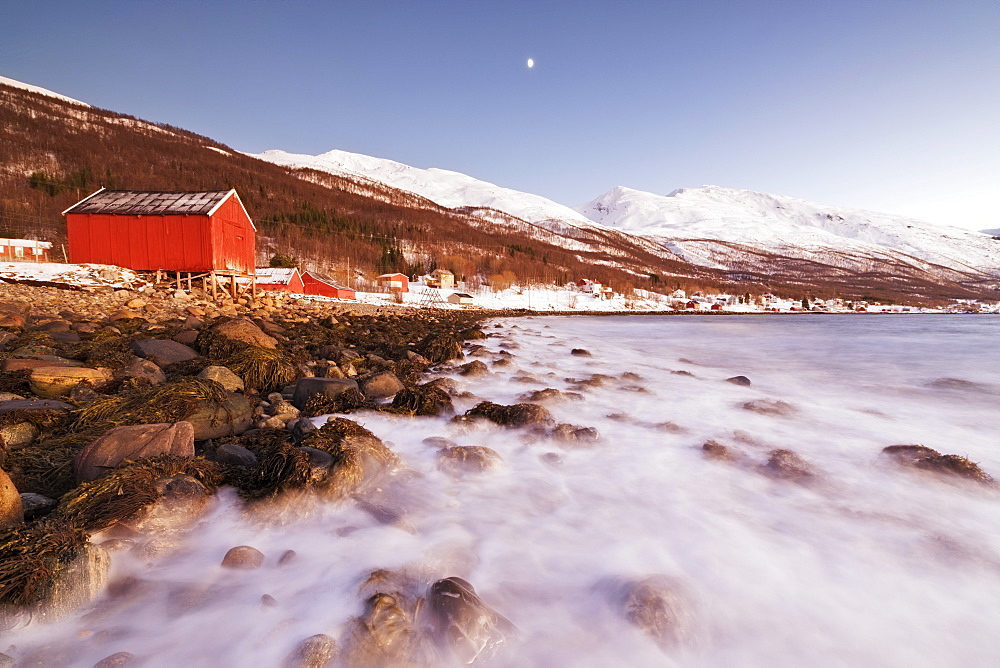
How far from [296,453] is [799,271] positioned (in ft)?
567

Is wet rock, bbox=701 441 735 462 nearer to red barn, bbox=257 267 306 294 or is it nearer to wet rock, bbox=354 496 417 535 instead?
wet rock, bbox=354 496 417 535

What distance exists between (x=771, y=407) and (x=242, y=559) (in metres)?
7.17

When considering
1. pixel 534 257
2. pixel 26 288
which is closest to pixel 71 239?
pixel 26 288

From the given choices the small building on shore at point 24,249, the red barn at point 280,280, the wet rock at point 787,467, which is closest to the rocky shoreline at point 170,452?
the wet rock at point 787,467

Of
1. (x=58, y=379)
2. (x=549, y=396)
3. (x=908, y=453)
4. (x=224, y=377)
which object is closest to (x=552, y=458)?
(x=549, y=396)

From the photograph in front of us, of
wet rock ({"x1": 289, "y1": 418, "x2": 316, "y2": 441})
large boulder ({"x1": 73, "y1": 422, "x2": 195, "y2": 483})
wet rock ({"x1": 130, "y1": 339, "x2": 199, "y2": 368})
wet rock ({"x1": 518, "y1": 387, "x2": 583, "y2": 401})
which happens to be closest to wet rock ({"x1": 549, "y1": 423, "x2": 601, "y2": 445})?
wet rock ({"x1": 518, "y1": 387, "x2": 583, "y2": 401})

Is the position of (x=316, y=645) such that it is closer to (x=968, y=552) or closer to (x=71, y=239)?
(x=968, y=552)

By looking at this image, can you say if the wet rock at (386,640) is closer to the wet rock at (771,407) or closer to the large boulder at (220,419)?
the large boulder at (220,419)

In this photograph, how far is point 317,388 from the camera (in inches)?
204

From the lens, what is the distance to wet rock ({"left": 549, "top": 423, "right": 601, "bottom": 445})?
15.3 ft

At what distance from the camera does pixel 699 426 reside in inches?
214

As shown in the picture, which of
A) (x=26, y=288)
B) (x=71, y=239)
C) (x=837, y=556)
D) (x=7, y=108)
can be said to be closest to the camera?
(x=837, y=556)

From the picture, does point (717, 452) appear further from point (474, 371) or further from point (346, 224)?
point (346, 224)

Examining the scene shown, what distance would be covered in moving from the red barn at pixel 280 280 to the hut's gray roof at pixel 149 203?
1258cm
